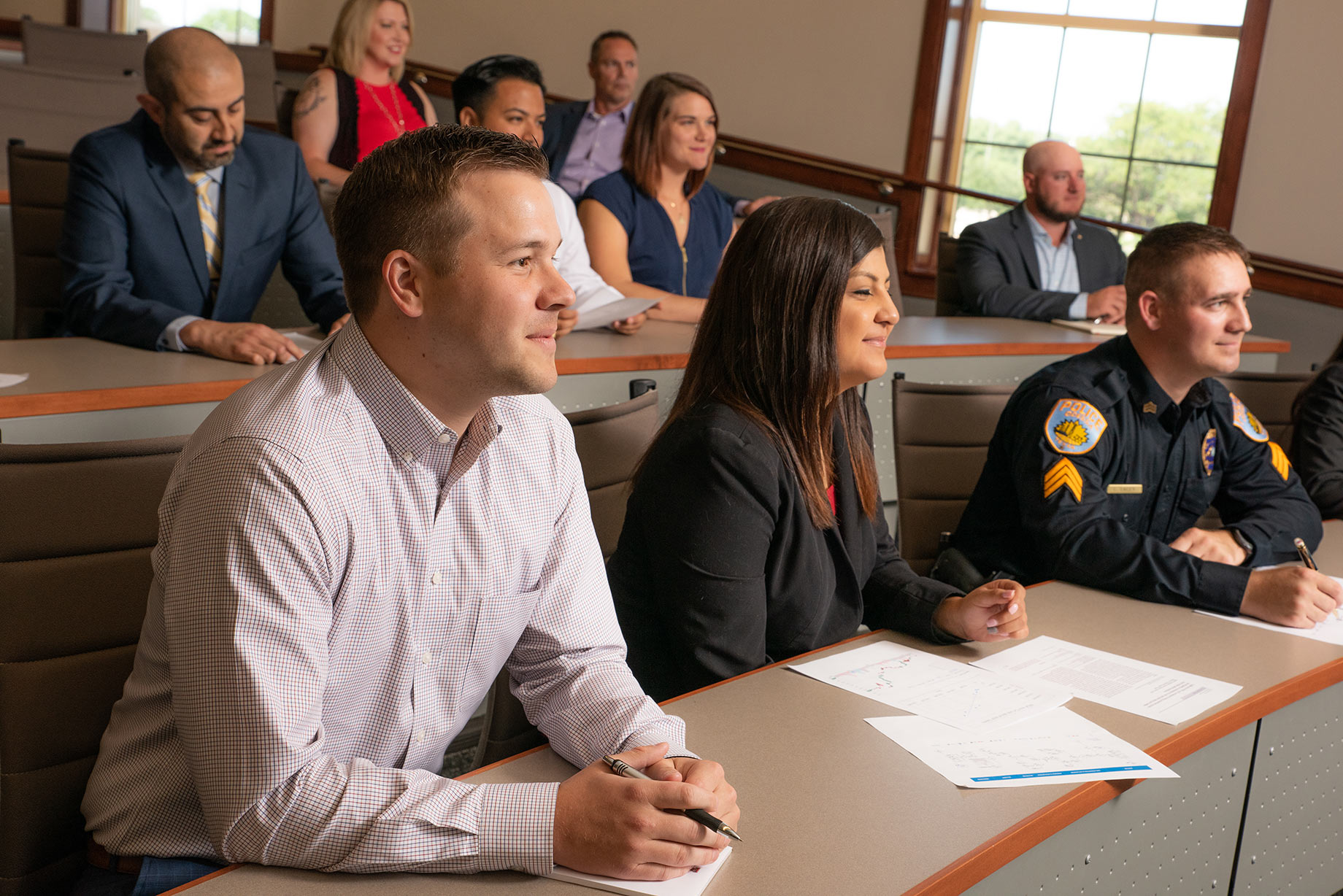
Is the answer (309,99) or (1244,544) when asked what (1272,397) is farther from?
(309,99)

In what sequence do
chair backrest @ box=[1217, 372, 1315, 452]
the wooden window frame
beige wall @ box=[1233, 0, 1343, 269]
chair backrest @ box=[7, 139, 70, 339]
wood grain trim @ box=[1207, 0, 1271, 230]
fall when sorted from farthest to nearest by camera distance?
the wooden window frame, wood grain trim @ box=[1207, 0, 1271, 230], beige wall @ box=[1233, 0, 1343, 269], chair backrest @ box=[1217, 372, 1315, 452], chair backrest @ box=[7, 139, 70, 339]

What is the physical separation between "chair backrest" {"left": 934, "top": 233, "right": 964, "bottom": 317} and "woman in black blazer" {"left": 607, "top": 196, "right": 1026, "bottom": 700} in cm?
294

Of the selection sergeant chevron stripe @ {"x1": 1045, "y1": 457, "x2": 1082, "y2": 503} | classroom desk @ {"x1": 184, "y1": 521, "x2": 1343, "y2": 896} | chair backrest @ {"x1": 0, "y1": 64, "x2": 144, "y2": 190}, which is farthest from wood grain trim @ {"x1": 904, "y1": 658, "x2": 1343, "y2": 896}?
chair backrest @ {"x1": 0, "y1": 64, "x2": 144, "y2": 190}

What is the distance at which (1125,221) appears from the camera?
532cm

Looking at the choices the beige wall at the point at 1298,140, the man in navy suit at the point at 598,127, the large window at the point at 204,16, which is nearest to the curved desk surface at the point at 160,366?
the man in navy suit at the point at 598,127

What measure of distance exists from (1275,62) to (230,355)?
450cm

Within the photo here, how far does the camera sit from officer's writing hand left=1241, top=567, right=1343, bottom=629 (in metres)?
1.64

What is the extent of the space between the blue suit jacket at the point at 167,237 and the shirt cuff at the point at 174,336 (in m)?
0.01

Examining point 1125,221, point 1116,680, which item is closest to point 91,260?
point 1116,680

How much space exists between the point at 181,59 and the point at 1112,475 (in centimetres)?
201

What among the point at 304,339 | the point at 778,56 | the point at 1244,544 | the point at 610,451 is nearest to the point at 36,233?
the point at 304,339

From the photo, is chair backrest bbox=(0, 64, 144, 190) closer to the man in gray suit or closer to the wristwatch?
the man in gray suit

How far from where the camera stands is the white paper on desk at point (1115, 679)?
1.33 meters

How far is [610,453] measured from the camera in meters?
1.67
